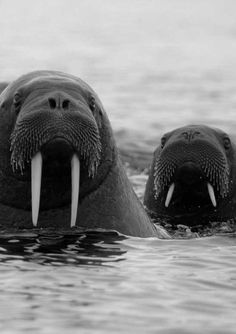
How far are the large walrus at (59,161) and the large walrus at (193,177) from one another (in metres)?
2.45

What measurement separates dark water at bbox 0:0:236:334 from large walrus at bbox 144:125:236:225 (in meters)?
1.22

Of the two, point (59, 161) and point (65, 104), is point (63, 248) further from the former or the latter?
point (65, 104)

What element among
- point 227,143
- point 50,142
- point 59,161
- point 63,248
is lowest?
point 63,248

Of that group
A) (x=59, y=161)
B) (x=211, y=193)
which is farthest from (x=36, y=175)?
(x=211, y=193)

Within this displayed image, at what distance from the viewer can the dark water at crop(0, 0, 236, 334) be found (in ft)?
27.0

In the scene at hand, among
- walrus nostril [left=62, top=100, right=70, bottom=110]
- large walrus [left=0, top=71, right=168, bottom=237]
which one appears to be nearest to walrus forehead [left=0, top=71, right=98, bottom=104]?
large walrus [left=0, top=71, right=168, bottom=237]

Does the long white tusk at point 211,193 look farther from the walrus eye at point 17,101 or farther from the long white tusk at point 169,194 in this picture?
the walrus eye at point 17,101

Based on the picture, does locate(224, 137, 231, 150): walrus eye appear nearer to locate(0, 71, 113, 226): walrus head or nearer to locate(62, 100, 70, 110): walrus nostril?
locate(0, 71, 113, 226): walrus head

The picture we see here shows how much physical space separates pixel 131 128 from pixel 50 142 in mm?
16761

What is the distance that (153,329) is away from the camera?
779 centimetres

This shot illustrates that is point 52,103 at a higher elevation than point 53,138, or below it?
higher

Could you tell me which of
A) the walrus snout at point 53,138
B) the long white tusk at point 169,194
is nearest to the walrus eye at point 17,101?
the walrus snout at point 53,138

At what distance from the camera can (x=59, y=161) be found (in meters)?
10.1

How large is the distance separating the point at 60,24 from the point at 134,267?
4583 centimetres
